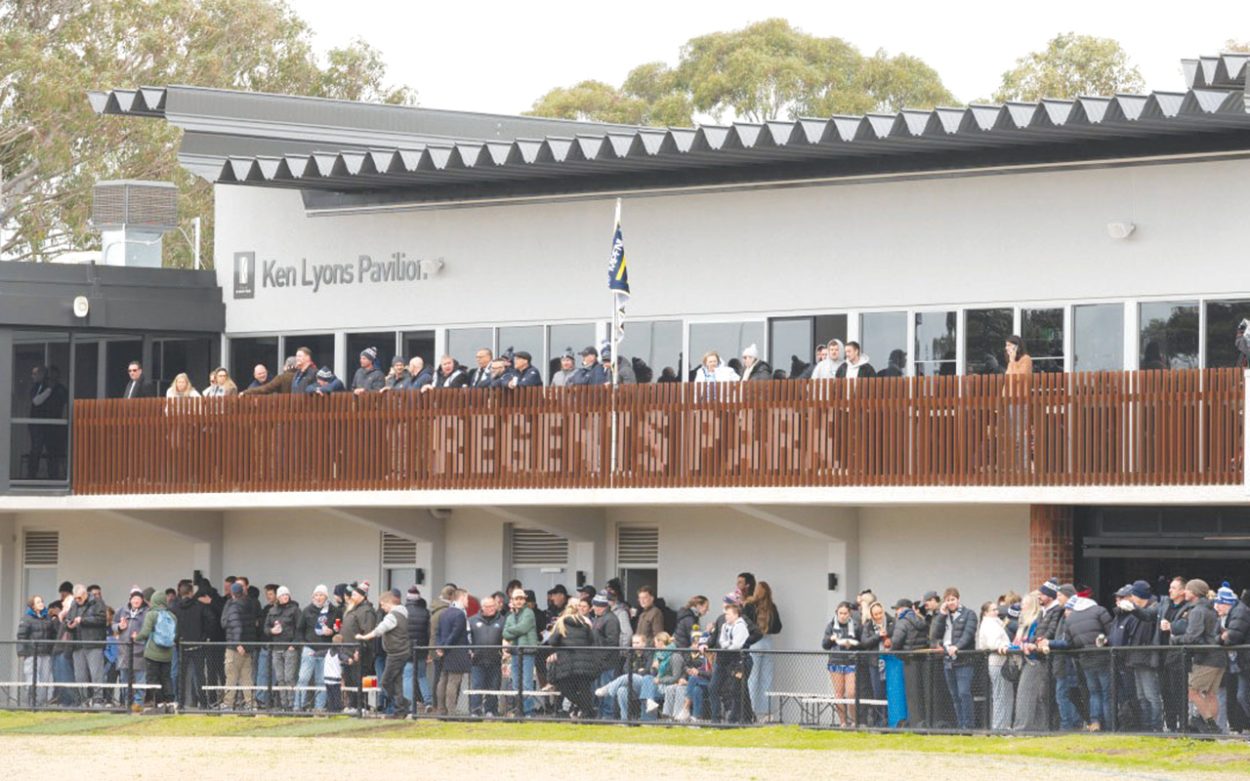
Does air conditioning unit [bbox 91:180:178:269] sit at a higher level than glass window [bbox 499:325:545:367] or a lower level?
higher

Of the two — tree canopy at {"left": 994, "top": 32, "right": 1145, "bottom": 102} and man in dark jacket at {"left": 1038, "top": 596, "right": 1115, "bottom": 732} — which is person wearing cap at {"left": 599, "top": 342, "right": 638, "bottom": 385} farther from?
tree canopy at {"left": 994, "top": 32, "right": 1145, "bottom": 102}

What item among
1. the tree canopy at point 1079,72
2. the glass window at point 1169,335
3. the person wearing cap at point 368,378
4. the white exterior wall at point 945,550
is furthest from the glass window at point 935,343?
the tree canopy at point 1079,72

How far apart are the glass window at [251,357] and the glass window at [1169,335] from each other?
12745 millimetres

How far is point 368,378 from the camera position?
32.3 meters

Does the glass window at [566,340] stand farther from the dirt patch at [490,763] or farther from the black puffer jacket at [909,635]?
the black puffer jacket at [909,635]

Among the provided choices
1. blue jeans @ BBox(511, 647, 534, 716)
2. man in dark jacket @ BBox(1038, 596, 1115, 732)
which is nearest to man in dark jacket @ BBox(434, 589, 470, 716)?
blue jeans @ BBox(511, 647, 534, 716)

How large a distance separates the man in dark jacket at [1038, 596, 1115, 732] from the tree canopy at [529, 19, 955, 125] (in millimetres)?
40798

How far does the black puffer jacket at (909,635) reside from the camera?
2619 cm

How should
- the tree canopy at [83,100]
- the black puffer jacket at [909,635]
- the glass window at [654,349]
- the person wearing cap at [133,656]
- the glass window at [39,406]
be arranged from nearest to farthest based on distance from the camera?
1. the black puffer jacket at [909,635]
2. the person wearing cap at [133,656]
3. the glass window at [654,349]
4. the glass window at [39,406]
5. the tree canopy at [83,100]

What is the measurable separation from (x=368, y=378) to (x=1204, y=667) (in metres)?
12.7

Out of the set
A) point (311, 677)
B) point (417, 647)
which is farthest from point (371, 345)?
point (417, 647)

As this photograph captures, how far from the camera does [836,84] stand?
6650 centimetres

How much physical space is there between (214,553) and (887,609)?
1047 cm

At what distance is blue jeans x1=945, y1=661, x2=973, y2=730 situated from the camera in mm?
25094
